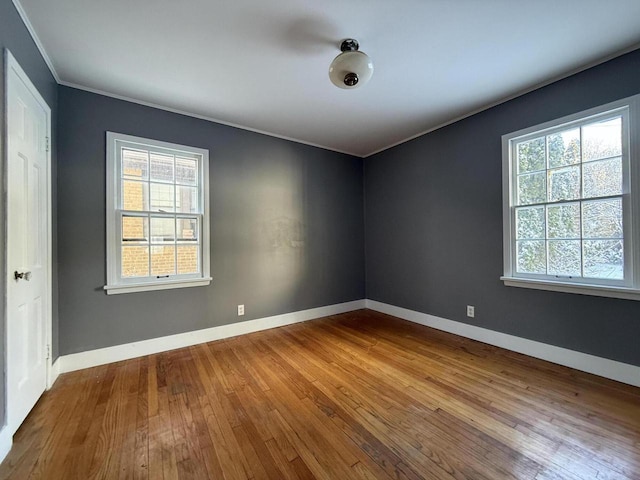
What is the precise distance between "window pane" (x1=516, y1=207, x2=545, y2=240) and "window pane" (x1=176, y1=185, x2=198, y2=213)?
11.5 ft

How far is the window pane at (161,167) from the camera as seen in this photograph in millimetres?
2814

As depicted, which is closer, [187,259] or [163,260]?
[163,260]

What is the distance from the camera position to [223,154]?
10.4ft

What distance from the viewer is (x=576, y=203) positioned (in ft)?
7.68

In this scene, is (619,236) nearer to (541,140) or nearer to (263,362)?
(541,140)

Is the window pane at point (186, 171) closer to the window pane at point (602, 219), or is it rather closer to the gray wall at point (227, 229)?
the gray wall at point (227, 229)

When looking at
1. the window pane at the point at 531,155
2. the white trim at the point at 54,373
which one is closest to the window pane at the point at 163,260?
the white trim at the point at 54,373

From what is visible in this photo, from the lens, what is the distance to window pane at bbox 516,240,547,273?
2.56m

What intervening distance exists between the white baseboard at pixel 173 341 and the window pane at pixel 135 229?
41.2 inches

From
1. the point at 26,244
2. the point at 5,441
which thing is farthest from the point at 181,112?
the point at 5,441

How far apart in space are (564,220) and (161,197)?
158 inches

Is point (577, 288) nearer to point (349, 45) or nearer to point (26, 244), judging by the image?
point (349, 45)

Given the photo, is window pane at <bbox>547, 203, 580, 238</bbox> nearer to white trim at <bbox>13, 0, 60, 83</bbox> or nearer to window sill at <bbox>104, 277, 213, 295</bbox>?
window sill at <bbox>104, 277, 213, 295</bbox>

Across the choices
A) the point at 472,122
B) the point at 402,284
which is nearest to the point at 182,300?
the point at 402,284
